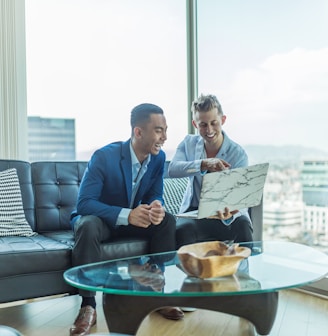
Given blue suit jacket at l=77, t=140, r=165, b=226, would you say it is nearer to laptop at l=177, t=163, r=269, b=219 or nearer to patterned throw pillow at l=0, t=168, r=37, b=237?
patterned throw pillow at l=0, t=168, r=37, b=237

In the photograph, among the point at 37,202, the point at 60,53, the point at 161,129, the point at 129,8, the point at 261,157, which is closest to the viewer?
the point at 161,129

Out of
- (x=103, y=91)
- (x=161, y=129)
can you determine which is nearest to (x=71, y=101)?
(x=103, y=91)

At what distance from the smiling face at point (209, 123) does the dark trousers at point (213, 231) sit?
46cm

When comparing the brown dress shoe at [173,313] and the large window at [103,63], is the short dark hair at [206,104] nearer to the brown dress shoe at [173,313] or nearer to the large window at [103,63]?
the brown dress shoe at [173,313]

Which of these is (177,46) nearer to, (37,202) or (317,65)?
(317,65)

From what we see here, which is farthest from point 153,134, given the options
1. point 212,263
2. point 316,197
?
point 316,197

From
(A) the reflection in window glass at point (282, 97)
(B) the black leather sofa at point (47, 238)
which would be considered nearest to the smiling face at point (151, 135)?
(B) the black leather sofa at point (47, 238)

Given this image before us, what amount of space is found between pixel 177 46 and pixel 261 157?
128 centimetres

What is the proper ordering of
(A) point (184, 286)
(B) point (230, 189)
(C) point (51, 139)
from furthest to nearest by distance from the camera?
(C) point (51, 139), (B) point (230, 189), (A) point (184, 286)

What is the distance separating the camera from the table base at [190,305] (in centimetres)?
155

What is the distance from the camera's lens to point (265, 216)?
3168 millimetres

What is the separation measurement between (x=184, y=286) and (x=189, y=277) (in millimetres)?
96

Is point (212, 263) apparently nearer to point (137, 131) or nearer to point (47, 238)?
point (137, 131)

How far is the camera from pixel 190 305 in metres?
1.53
